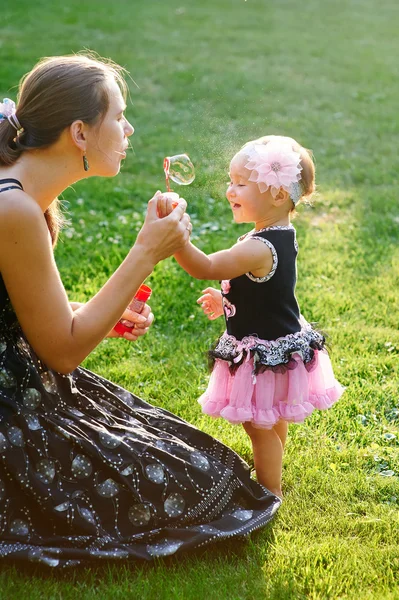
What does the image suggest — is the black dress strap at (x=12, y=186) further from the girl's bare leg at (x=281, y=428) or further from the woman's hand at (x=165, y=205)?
the girl's bare leg at (x=281, y=428)

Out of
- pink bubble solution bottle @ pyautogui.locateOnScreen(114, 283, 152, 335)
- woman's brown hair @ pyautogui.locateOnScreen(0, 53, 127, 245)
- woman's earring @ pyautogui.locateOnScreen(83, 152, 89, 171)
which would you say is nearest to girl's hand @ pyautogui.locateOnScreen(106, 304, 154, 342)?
pink bubble solution bottle @ pyautogui.locateOnScreen(114, 283, 152, 335)

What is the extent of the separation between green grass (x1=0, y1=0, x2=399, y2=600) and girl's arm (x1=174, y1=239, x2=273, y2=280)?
335 mm

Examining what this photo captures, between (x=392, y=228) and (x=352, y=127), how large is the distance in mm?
2736

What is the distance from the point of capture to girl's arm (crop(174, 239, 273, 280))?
3.00m

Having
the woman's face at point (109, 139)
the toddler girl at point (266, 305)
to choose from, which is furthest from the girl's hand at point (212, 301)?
the woman's face at point (109, 139)

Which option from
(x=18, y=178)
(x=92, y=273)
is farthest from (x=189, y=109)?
(x=18, y=178)

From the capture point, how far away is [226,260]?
301cm

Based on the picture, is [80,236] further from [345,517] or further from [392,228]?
[345,517]

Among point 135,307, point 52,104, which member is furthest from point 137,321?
point 52,104

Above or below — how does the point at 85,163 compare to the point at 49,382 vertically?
above

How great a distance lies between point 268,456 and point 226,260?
2.57 feet

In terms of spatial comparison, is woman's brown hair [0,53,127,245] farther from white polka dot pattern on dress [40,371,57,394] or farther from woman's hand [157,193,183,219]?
white polka dot pattern on dress [40,371,57,394]

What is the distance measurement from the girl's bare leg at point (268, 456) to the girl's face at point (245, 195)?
81 cm

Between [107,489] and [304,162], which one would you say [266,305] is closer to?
[304,162]
